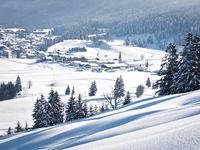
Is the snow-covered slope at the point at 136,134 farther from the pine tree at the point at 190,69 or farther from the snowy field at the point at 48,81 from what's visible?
the snowy field at the point at 48,81

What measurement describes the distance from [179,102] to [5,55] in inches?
6506

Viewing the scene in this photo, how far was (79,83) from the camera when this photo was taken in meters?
99.6

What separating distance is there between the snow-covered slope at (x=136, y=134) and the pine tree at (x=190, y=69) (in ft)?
30.9

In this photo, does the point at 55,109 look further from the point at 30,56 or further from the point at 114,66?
the point at 30,56

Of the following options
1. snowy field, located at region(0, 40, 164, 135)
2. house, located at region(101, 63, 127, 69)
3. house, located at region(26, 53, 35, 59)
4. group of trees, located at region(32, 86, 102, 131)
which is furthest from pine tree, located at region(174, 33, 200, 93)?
house, located at region(26, 53, 35, 59)

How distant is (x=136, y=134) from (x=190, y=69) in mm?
17445

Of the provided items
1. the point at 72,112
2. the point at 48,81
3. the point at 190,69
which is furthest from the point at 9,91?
the point at 190,69

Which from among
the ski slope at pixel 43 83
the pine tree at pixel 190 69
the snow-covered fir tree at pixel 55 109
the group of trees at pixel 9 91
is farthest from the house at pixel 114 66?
the pine tree at pixel 190 69

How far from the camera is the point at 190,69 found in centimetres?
2541

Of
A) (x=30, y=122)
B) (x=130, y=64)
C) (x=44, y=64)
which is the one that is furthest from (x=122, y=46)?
(x=30, y=122)

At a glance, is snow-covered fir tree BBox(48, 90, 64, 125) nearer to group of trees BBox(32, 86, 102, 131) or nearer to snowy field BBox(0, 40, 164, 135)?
group of trees BBox(32, 86, 102, 131)

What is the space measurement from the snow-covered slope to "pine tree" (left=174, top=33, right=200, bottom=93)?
9420mm

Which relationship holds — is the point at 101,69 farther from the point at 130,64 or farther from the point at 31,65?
the point at 31,65

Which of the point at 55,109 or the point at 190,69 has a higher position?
the point at 190,69
